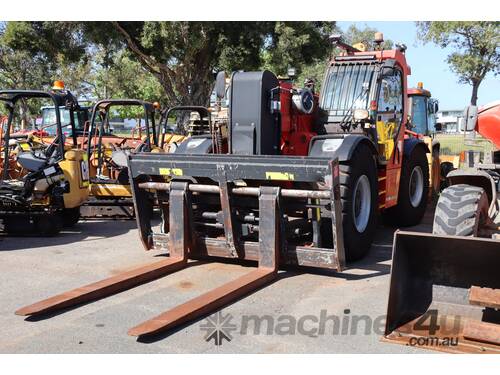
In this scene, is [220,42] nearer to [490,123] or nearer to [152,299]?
[490,123]

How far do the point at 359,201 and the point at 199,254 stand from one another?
2.05 metres

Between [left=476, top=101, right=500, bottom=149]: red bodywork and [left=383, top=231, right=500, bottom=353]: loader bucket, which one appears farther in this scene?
[left=476, top=101, right=500, bottom=149]: red bodywork

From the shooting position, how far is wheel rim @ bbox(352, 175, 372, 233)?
681 centimetres

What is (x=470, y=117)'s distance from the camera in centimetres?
608

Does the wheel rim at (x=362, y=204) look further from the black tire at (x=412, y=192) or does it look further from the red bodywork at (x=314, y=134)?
the black tire at (x=412, y=192)

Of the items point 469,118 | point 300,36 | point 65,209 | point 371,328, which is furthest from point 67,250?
point 300,36

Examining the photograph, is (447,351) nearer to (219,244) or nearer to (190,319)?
(190,319)

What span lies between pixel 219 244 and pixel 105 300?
5.09ft

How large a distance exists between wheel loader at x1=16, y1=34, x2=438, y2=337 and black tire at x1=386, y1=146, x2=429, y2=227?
13.1 inches

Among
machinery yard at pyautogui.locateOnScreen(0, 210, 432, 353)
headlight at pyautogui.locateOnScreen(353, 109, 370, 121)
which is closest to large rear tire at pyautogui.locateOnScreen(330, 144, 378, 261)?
machinery yard at pyautogui.locateOnScreen(0, 210, 432, 353)

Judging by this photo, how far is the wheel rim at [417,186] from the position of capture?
924 cm

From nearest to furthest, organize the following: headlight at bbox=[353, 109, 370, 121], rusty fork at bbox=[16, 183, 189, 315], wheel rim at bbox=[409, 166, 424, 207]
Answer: rusty fork at bbox=[16, 183, 189, 315]
headlight at bbox=[353, 109, 370, 121]
wheel rim at bbox=[409, 166, 424, 207]

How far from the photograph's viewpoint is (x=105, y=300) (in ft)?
17.7

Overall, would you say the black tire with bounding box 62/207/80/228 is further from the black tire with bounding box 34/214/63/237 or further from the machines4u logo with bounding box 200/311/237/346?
the machines4u logo with bounding box 200/311/237/346
